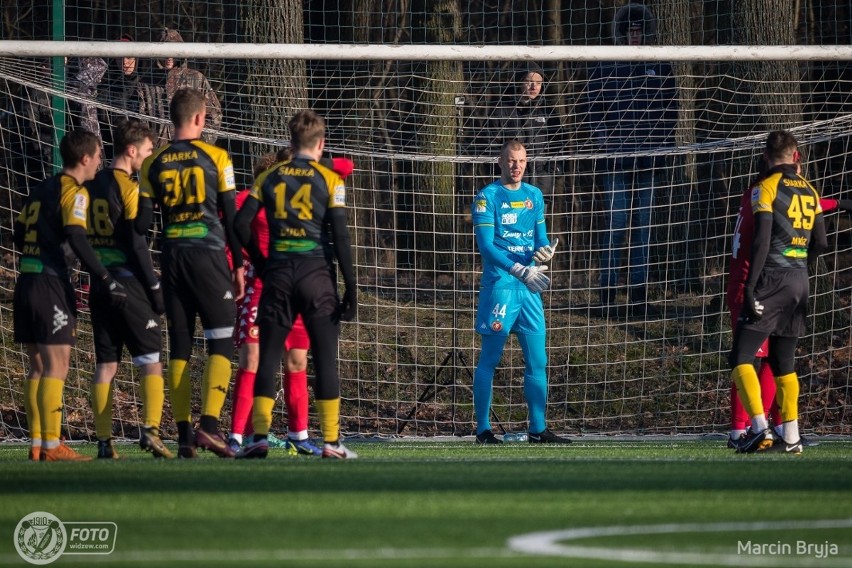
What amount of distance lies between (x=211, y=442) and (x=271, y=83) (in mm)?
6290

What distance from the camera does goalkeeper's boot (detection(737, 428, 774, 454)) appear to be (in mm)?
8492

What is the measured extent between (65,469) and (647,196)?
804 cm

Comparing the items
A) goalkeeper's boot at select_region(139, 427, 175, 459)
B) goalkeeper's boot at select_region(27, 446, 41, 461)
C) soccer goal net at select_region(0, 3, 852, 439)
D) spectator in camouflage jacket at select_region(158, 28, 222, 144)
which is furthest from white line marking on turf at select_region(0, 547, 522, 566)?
spectator in camouflage jacket at select_region(158, 28, 222, 144)

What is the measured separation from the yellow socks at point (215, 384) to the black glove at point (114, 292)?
23.7 inches

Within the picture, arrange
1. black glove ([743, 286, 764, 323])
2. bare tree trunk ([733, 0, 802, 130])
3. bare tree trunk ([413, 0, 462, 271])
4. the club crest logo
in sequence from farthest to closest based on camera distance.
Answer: bare tree trunk ([413, 0, 462, 271])
bare tree trunk ([733, 0, 802, 130])
black glove ([743, 286, 764, 323])
the club crest logo

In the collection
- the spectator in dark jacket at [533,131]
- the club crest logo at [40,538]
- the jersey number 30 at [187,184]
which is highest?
the spectator in dark jacket at [533,131]

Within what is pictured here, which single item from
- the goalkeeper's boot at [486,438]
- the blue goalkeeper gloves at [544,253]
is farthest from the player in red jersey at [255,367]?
the blue goalkeeper gloves at [544,253]

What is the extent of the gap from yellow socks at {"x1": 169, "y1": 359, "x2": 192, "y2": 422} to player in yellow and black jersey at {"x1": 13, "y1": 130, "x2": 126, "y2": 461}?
0.50m

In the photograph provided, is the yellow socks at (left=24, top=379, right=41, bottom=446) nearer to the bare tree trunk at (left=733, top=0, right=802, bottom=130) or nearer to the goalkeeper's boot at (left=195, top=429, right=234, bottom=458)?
the goalkeeper's boot at (left=195, top=429, right=234, bottom=458)

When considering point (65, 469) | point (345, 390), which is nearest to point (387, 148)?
→ point (345, 390)

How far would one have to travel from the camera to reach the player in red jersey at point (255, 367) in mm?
8477

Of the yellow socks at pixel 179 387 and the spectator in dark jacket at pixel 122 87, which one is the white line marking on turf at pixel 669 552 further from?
the spectator in dark jacket at pixel 122 87

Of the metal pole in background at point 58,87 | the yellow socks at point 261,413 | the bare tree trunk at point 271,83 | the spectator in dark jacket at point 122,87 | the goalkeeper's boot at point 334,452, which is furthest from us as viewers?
the bare tree trunk at point 271,83

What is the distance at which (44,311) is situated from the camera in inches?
312
